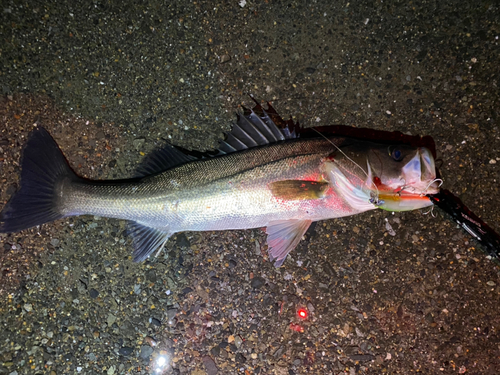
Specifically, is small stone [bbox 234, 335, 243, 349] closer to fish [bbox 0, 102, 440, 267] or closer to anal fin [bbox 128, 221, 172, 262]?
fish [bbox 0, 102, 440, 267]

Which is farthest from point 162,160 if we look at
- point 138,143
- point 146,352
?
point 146,352

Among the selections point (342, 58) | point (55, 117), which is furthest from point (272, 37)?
point (55, 117)

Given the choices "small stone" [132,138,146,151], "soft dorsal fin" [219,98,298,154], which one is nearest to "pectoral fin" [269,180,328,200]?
"soft dorsal fin" [219,98,298,154]

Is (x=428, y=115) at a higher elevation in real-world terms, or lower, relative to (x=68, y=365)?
higher

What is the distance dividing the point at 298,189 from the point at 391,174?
2.42 feet

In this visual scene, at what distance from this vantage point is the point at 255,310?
2.86 m

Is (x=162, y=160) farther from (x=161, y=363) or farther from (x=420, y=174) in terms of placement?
(x=420, y=174)

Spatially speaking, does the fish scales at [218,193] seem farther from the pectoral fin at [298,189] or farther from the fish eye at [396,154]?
the fish eye at [396,154]

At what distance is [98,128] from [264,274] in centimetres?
215

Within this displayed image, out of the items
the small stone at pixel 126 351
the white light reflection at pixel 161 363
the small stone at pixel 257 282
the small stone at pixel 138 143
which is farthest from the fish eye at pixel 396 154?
the small stone at pixel 126 351

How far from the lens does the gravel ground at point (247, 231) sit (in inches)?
111

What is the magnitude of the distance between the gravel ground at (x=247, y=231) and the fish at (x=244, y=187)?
0.25 meters

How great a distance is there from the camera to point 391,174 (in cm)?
238

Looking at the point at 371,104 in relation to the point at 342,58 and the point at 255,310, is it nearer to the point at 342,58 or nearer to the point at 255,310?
the point at 342,58
